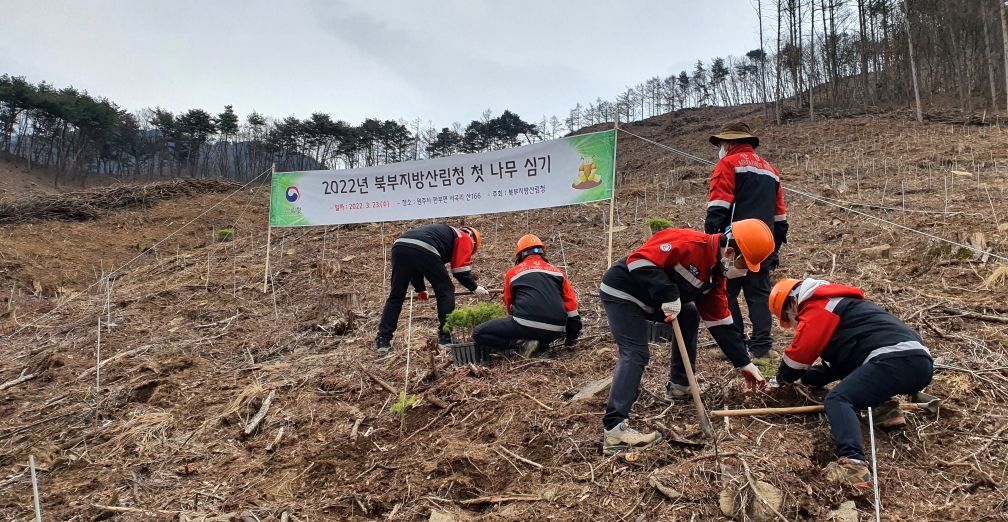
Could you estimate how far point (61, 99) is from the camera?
31750 mm

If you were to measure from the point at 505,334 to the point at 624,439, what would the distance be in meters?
1.87

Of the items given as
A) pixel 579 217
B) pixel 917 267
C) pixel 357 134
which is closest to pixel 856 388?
pixel 917 267

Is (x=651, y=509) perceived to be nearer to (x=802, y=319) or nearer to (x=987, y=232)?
(x=802, y=319)

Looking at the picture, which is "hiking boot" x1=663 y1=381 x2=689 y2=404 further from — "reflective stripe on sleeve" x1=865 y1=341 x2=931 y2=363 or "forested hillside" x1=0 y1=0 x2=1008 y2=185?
"forested hillside" x1=0 y1=0 x2=1008 y2=185

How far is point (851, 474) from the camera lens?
2.61 metres

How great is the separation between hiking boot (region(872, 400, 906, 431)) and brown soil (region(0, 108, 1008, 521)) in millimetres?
92

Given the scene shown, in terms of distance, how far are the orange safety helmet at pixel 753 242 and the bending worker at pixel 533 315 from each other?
1.92 m

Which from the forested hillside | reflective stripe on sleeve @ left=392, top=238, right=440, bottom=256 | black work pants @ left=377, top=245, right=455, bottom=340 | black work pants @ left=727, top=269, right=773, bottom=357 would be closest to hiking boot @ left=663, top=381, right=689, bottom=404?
black work pants @ left=727, top=269, right=773, bottom=357

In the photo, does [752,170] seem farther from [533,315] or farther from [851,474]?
[851,474]

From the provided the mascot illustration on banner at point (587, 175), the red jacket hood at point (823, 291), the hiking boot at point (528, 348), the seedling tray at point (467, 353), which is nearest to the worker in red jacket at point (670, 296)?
the red jacket hood at point (823, 291)

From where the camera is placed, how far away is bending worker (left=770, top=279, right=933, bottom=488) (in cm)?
272

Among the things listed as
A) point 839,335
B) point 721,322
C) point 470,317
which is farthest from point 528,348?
point 839,335

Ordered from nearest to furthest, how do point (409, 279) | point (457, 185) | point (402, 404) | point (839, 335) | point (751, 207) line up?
point (839, 335) → point (402, 404) → point (751, 207) → point (409, 279) → point (457, 185)

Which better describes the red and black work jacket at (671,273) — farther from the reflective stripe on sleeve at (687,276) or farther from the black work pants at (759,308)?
the black work pants at (759,308)
